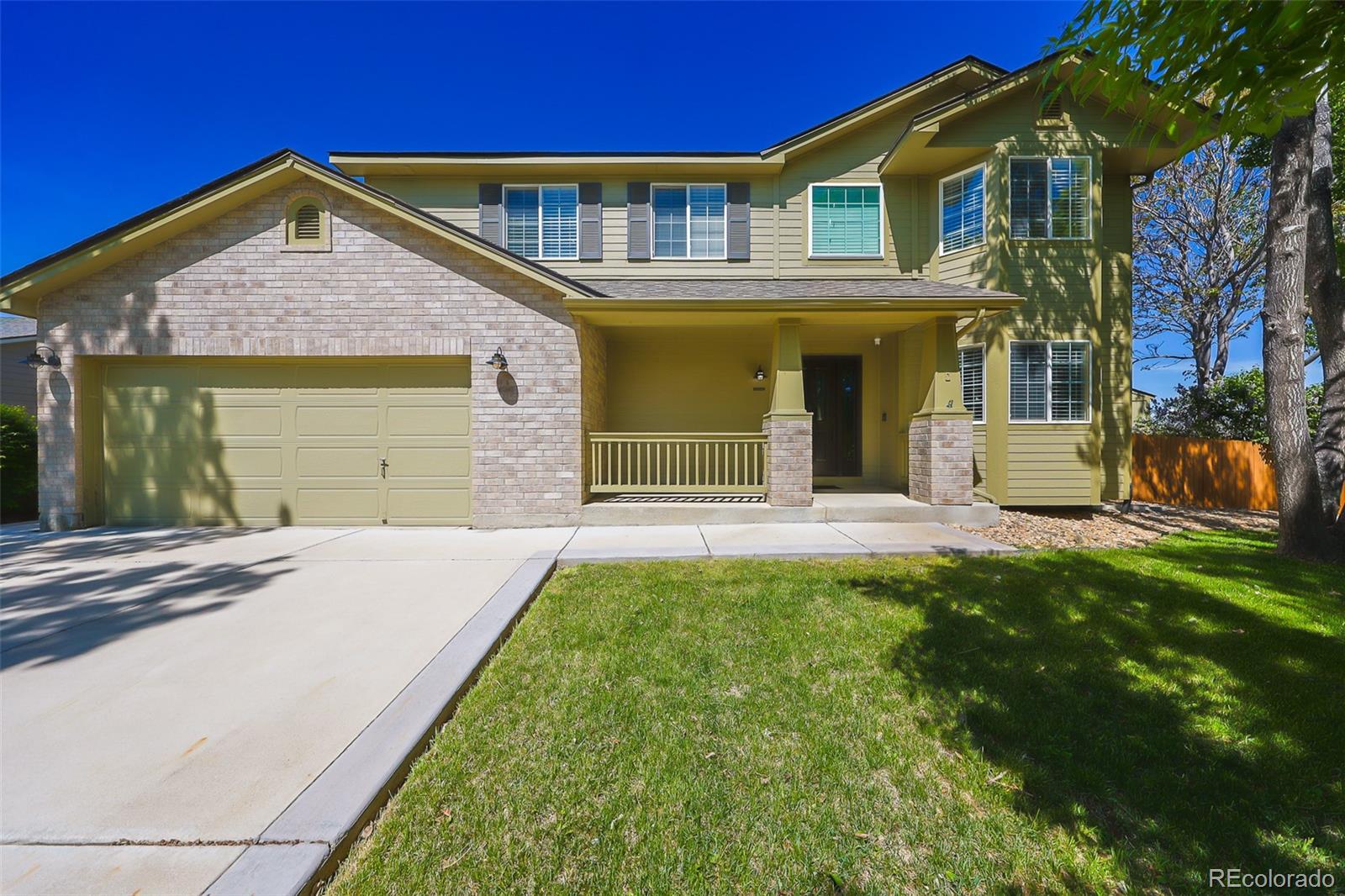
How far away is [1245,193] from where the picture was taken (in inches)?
600

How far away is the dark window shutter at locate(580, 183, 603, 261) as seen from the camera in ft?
32.7

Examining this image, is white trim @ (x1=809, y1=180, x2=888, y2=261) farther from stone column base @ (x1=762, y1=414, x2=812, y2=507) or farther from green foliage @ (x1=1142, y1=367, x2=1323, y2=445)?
green foliage @ (x1=1142, y1=367, x2=1323, y2=445)

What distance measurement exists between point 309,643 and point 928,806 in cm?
384

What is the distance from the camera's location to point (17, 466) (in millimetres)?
8219

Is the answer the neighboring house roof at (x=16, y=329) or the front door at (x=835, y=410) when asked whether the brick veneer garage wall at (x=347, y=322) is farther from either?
the neighboring house roof at (x=16, y=329)

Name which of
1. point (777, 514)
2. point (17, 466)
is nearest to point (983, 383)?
point (777, 514)

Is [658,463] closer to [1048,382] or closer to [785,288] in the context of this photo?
[785,288]

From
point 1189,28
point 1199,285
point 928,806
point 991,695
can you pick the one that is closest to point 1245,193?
point 1199,285

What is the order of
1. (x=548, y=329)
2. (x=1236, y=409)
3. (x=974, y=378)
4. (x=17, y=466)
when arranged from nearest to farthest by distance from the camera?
(x=548, y=329) → (x=17, y=466) → (x=974, y=378) → (x=1236, y=409)

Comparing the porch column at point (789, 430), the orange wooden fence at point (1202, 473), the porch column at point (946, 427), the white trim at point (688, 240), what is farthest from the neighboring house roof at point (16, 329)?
the orange wooden fence at point (1202, 473)

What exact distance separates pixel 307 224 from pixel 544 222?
4.14 meters

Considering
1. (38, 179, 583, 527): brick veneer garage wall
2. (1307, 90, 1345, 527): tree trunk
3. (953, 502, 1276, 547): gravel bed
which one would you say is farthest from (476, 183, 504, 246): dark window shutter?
(1307, 90, 1345, 527): tree trunk

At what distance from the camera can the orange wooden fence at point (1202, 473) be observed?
10328 mm

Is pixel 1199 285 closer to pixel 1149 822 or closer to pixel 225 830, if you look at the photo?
pixel 1149 822
